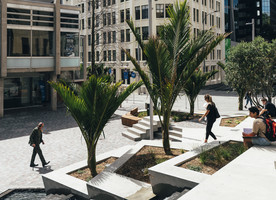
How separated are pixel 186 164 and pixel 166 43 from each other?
3.58 metres

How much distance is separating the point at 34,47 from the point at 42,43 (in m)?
0.79

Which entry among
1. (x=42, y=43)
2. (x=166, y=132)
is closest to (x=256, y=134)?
(x=166, y=132)

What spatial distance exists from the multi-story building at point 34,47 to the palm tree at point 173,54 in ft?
51.9

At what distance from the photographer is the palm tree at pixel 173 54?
824 centimetres

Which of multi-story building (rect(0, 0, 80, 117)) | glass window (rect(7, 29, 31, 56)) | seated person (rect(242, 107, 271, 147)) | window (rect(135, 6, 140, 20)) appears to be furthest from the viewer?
window (rect(135, 6, 140, 20))

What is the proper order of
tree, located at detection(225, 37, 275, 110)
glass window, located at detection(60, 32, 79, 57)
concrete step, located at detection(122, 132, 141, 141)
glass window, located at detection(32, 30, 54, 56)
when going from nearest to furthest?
concrete step, located at detection(122, 132, 141, 141), tree, located at detection(225, 37, 275, 110), glass window, located at detection(32, 30, 54, 56), glass window, located at detection(60, 32, 79, 57)

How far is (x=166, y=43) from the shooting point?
870 centimetres

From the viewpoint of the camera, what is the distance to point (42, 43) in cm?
2388

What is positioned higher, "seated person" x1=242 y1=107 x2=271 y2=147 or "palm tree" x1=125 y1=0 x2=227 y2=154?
"palm tree" x1=125 y1=0 x2=227 y2=154

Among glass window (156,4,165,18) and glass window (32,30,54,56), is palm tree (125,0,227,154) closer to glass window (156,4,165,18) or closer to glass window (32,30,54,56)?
glass window (32,30,54,56)

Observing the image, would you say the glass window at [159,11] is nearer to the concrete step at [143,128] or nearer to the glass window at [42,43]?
the glass window at [42,43]

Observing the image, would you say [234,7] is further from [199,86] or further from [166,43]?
[166,43]

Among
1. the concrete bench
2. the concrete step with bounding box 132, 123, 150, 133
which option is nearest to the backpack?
the concrete step with bounding box 132, 123, 150, 133

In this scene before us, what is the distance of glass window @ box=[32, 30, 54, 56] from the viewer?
23406mm
